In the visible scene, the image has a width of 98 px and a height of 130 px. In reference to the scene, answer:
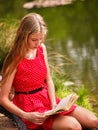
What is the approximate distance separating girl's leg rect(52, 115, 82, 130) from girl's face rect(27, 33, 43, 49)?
54 cm

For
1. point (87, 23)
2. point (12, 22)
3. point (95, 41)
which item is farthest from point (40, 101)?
point (87, 23)

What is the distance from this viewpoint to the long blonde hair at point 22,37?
3633 mm

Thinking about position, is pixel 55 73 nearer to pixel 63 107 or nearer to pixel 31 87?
pixel 31 87

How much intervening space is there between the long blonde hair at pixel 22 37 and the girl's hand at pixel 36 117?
32cm

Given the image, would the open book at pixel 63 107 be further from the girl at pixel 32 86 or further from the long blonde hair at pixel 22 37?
the long blonde hair at pixel 22 37

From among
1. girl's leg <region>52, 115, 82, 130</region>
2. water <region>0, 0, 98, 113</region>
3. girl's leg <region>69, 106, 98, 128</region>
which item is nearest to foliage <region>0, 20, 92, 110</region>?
water <region>0, 0, 98, 113</region>

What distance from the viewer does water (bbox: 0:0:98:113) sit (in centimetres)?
809

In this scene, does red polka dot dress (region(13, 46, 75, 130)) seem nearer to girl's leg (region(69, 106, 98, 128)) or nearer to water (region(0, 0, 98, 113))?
girl's leg (region(69, 106, 98, 128))

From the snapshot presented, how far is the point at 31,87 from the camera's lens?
12.4ft

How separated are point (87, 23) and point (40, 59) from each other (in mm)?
10740

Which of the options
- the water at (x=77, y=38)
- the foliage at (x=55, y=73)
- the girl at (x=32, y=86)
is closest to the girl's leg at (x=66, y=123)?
the girl at (x=32, y=86)

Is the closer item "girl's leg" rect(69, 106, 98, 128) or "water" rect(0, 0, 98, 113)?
"girl's leg" rect(69, 106, 98, 128)

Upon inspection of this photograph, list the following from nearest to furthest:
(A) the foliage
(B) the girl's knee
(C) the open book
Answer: (C) the open book, (B) the girl's knee, (A) the foliage

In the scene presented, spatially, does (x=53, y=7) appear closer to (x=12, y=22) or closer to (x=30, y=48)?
(x=12, y=22)
